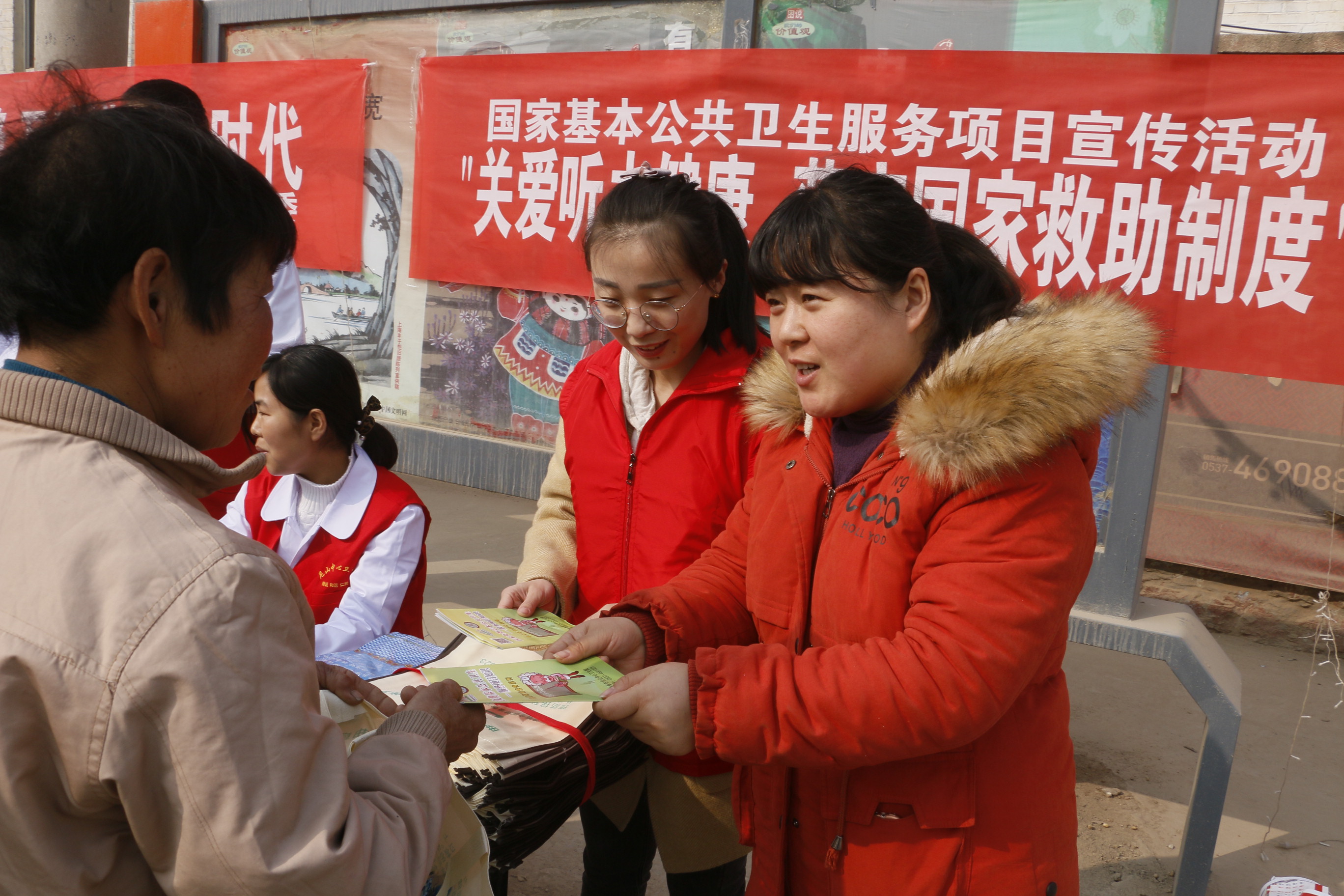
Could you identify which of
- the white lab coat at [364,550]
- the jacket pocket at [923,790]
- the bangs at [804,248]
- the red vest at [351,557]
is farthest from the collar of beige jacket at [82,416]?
the red vest at [351,557]

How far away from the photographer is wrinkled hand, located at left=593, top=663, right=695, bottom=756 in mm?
1440

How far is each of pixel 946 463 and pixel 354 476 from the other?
1655 millimetres

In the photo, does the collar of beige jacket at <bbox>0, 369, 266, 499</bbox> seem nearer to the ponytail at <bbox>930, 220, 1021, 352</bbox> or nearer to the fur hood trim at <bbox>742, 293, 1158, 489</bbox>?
the fur hood trim at <bbox>742, 293, 1158, 489</bbox>

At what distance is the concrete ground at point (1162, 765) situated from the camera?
2938 mm

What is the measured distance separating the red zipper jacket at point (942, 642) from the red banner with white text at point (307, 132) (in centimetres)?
433

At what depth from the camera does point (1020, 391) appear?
1.29 metres

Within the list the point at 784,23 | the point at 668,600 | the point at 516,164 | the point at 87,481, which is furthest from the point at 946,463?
the point at 516,164

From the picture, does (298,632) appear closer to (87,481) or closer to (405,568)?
(87,481)

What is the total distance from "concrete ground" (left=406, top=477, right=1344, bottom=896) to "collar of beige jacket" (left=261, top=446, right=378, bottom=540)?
115 centimetres

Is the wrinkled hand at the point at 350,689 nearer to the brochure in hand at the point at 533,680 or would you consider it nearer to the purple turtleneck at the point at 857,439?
the brochure in hand at the point at 533,680

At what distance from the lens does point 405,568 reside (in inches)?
94.3

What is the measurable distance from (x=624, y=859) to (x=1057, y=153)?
8.24 ft

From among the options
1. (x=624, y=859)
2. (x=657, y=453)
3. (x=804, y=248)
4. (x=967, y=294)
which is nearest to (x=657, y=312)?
(x=657, y=453)

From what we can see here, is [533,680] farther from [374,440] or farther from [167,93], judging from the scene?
[167,93]
